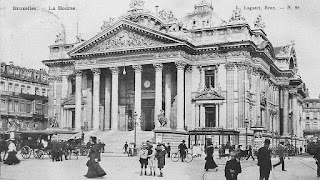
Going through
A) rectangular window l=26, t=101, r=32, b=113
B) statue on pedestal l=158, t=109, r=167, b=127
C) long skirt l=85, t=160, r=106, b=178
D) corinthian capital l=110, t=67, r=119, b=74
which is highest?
corinthian capital l=110, t=67, r=119, b=74

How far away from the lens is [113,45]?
158 feet

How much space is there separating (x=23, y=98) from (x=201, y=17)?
27807mm

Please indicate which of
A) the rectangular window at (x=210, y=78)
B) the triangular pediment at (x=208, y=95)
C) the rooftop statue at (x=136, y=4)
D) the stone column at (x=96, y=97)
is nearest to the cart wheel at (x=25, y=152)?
the stone column at (x=96, y=97)

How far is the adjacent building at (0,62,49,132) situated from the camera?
62.3m

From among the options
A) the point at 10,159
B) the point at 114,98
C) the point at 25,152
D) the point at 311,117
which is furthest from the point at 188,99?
the point at 311,117

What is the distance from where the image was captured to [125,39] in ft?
156

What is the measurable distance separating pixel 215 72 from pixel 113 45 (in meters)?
10.4

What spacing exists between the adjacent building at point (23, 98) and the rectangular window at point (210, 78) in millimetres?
25379

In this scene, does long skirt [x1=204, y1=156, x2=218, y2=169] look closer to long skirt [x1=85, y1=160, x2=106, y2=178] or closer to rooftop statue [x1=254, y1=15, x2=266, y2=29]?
long skirt [x1=85, y1=160, x2=106, y2=178]

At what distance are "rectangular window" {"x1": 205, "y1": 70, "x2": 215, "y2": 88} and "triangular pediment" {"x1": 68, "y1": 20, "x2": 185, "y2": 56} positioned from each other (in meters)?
4.67

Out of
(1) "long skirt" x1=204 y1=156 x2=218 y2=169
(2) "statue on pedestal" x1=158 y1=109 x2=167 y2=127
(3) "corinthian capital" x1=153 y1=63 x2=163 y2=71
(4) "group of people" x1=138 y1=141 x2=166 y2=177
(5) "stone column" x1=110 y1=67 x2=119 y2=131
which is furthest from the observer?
(5) "stone column" x1=110 y1=67 x2=119 y2=131

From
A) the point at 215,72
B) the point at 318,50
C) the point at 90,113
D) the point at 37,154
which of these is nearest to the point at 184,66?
the point at 215,72

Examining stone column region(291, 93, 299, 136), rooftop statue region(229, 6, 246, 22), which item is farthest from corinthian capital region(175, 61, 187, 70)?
stone column region(291, 93, 299, 136)

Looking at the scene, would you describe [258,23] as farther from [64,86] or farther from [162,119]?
[64,86]
